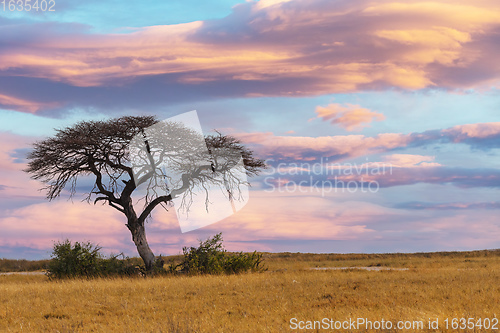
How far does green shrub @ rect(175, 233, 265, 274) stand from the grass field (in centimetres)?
464

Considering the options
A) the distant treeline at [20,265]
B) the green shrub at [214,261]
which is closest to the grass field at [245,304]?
the green shrub at [214,261]

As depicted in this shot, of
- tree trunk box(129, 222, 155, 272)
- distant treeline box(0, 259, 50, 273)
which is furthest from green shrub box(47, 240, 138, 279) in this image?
distant treeline box(0, 259, 50, 273)

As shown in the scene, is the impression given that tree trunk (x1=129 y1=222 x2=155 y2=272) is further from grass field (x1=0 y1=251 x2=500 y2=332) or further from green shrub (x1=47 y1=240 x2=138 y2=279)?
grass field (x1=0 y1=251 x2=500 y2=332)

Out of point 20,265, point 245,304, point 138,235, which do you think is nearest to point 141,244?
point 138,235

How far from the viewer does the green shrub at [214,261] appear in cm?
2453

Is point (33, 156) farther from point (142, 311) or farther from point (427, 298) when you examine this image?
point (427, 298)

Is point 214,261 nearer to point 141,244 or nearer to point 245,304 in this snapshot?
point 141,244

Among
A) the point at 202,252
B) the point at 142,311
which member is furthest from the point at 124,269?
the point at 142,311

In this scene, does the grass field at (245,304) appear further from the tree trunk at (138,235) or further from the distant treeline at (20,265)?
the distant treeline at (20,265)

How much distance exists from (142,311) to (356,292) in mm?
7267

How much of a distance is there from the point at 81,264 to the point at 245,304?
47.9ft

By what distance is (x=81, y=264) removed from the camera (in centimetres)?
2536

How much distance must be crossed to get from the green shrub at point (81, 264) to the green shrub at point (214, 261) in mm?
3287

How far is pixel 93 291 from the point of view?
57.6ft
